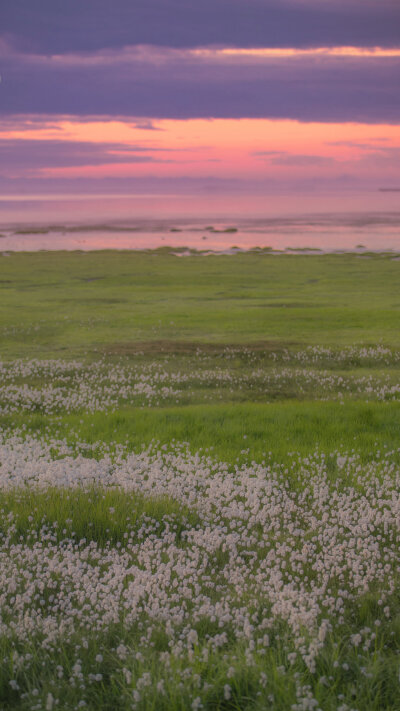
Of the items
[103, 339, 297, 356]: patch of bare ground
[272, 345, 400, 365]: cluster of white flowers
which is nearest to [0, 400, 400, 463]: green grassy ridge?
[272, 345, 400, 365]: cluster of white flowers

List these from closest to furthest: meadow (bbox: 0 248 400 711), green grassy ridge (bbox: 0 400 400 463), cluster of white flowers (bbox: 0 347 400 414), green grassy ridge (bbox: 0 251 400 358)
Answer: meadow (bbox: 0 248 400 711), green grassy ridge (bbox: 0 400 400 463), cluster of white flowers (bbox: 0 347 400 414), green grassy ridge (bbox: 0 251 400 358)

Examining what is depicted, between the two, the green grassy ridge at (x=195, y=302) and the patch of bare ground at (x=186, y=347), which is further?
the green grassy ridge at (x=195, y=302)

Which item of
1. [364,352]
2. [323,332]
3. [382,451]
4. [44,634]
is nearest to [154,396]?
[382,451]

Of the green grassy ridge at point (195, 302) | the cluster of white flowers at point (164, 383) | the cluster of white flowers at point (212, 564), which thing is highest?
the green grassy ridge at point (195, 302)

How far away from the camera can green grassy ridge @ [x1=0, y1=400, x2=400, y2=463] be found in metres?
14.1

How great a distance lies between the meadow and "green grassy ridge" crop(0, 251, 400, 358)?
7863mm

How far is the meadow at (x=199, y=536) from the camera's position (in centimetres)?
616

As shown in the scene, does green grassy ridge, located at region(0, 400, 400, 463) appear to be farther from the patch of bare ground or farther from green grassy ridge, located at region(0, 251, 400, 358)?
green grassy ridge, located at region(0, 251, 400, 358)

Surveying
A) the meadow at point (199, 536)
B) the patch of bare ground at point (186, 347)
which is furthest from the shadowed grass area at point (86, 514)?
the patch of bare ground at point (186, 347)

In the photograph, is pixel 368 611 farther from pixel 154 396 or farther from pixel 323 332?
pixel 323 332

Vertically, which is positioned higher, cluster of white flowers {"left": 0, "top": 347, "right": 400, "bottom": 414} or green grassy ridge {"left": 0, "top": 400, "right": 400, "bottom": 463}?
cluster of white flowers {"left": 0, "top": 347, "right": 400, "bottom": 414}

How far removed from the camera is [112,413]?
1759 cm

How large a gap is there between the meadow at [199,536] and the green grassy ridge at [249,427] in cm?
8

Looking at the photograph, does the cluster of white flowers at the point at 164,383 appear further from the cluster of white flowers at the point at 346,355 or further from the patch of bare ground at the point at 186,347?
the patch of bare ground at the point at 186,347
